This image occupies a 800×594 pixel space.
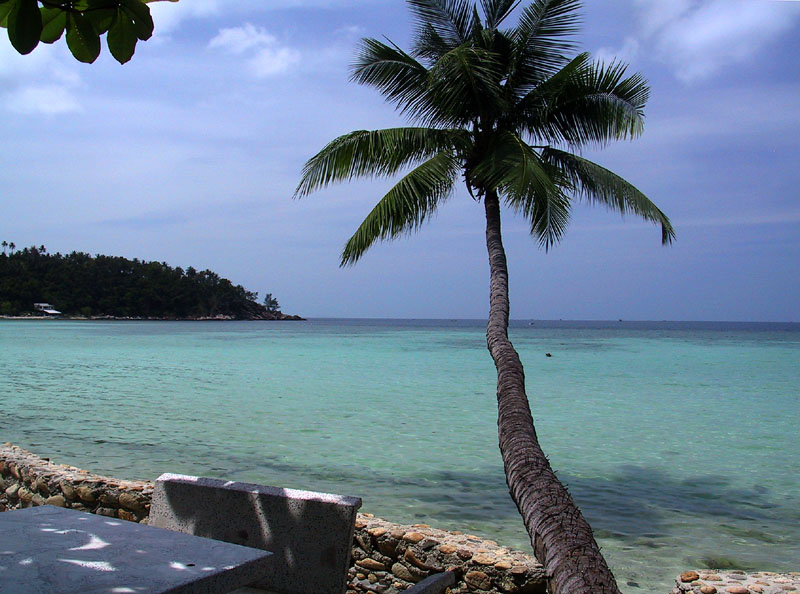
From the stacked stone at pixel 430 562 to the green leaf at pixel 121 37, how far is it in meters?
3.01

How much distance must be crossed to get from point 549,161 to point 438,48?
6.95 feet

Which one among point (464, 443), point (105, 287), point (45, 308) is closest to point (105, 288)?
point (105, 287)

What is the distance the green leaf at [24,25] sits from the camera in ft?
4.35

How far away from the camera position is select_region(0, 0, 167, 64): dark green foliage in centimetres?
143

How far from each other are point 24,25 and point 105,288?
104 meters

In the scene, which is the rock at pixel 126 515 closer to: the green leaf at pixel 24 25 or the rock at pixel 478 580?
the rock at pixel 478 580

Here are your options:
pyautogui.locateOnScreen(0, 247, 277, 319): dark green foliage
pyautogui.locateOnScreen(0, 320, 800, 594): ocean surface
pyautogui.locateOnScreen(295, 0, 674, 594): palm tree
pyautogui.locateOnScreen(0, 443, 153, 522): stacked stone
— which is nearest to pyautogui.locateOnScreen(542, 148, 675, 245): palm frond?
pyautogui.locateOnScreen(295, 0, 674, 594): palm tree

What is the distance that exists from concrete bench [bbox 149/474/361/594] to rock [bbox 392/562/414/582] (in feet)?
3.72

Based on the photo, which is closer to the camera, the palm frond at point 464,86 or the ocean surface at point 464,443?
the ocean surface at point 464,443

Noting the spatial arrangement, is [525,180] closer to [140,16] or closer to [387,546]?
[387,546]

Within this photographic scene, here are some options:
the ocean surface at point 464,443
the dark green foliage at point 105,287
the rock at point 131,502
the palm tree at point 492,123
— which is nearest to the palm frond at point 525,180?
the palm tree at point 492,123

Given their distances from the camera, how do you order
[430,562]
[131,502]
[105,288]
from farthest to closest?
[105,288] → [131,502] → [430,562]

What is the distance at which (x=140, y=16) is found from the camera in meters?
1.45

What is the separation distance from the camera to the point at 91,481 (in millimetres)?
4648
